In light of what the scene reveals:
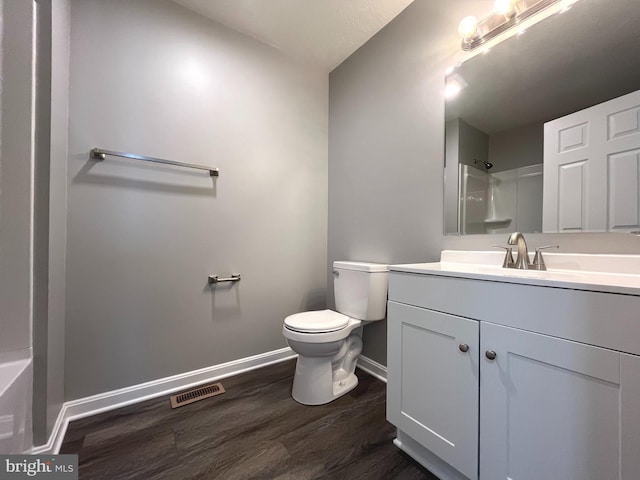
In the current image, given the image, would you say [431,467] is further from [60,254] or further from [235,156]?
[235,156]

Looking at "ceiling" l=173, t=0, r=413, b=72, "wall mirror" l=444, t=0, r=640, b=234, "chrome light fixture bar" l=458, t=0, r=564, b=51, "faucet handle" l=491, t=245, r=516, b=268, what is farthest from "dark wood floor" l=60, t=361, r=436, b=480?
"ceiling" l=173, t=0, r=413, b=72

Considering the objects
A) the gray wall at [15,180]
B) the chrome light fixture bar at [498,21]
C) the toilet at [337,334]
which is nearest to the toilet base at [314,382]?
the toilet at [337,334]

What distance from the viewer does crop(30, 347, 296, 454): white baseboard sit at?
111 centimetres

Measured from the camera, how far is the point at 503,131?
119cm

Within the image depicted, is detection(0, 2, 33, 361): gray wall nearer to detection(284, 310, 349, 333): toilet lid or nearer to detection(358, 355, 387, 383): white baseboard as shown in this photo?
detection(284, 310, 349, 333): toilet lid

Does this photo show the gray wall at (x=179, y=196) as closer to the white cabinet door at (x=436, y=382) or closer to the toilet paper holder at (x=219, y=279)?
the toilet paper holder at (x=219, y=279)

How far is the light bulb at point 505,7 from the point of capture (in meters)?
1.12

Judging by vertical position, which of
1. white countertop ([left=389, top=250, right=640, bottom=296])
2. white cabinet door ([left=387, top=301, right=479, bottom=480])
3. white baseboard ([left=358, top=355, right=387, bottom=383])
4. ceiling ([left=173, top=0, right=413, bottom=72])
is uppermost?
ceiling ([left=173, top=0, right=413, bottom=72])

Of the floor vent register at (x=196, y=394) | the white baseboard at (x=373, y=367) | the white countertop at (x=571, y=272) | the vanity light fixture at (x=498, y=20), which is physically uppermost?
the vanity light fixture at (x=498, y=20)

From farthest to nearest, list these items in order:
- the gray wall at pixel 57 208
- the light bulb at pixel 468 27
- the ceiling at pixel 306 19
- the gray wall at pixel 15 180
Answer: the ceiling at pixel 306 19
the light bulb at pixel 468 27
the gray wall at pixel 57 208
the gray wall at pixel 15 180

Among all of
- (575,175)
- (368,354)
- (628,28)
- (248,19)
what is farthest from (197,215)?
(628,28)

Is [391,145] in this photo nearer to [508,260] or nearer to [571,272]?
[508,260]

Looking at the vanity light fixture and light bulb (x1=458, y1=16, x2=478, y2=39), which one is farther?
light bulb (x1=458, y1=16, x2=478, y2=39)

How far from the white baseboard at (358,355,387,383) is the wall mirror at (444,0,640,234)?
994 millimetres
